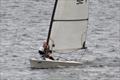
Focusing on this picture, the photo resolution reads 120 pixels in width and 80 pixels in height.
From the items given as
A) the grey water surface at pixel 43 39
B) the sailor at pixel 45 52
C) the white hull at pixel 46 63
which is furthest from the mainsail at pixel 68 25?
the grey water surface at pixel 43 39

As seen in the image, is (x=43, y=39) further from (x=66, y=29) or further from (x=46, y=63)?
(x=46, y=63)

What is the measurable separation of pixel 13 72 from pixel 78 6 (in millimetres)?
7303

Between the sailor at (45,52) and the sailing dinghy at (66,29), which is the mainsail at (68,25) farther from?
the sailor at (45,52)

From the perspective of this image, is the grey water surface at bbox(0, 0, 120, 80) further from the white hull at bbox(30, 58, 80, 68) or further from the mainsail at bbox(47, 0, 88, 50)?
the mainsail at bbox(47, 0, 88, 50)

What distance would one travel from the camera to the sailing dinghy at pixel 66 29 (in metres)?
56.2

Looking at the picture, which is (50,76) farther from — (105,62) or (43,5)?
(43,5)

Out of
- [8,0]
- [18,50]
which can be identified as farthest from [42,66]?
[8,0]

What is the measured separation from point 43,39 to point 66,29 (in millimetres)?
15584

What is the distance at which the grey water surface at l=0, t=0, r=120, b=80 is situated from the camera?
55844 millimetres

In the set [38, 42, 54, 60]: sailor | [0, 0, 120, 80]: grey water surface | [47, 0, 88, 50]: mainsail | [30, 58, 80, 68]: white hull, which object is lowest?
[0, 0, 120, 80]: grey water surface

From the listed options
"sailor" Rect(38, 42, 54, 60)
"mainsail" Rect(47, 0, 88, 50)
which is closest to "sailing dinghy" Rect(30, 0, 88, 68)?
"mainsail" Rect(47, 0, 88, 50)

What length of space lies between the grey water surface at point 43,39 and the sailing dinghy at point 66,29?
2.49 ft

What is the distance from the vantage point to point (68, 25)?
188 ft

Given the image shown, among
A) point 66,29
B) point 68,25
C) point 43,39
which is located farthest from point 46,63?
point 43,39
